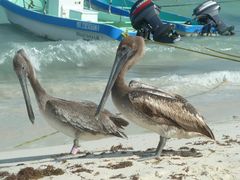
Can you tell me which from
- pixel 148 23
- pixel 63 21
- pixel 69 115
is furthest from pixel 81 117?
pixel 63 21

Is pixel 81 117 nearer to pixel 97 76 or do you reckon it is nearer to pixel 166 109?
pixel 166 109

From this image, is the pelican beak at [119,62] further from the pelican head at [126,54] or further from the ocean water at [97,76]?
the ocean water at [97,76]

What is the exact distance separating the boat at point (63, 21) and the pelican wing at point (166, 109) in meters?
13.8

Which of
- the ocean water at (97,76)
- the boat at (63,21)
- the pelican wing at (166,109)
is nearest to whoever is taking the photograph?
the pelican wing at (166,109)

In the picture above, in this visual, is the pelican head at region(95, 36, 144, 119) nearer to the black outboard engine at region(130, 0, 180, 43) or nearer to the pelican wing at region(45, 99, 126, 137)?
the pelican wing at region(45, 99, 126, 137)

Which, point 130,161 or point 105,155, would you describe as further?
point 105,155

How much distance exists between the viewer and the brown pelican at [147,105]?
5.38m

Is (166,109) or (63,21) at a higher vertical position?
(166,109)

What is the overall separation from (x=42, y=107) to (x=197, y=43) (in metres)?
16.3

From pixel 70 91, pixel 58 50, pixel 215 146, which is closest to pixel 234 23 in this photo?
pixel 58 50

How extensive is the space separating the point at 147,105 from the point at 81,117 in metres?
0.68

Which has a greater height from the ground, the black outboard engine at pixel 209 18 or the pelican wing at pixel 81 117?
the pelican wing at pixel 81 117

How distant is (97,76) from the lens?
14172 millimetres

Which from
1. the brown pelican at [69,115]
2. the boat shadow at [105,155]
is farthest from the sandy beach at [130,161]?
the brown pelican at [69,115]
